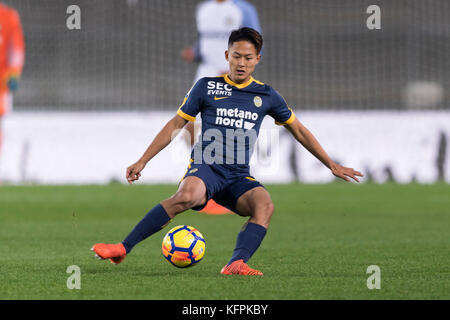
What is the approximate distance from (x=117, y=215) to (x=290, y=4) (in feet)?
28.8

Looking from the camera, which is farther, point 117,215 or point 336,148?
point 336,148

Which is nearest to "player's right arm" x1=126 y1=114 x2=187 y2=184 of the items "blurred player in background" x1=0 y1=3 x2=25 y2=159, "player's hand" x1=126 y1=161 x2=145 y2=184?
"player's hand" x1=126 y1=161 x2=145 y2=184

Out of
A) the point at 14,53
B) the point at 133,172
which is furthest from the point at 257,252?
the point at 14,53

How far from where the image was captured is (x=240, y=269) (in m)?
4.95

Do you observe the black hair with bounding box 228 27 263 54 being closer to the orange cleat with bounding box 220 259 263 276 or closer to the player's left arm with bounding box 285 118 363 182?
the player's left arm with bounding box 285 118 363 182

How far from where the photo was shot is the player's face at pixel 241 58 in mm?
5285

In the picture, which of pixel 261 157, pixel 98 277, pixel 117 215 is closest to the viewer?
pixel 98 277

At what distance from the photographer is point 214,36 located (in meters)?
10.6

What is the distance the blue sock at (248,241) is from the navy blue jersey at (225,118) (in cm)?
42

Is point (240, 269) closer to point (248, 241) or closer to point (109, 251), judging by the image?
point (248, 241)

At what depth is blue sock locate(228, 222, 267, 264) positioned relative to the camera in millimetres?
5082

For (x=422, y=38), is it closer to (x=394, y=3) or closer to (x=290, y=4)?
(x=394, y=3)

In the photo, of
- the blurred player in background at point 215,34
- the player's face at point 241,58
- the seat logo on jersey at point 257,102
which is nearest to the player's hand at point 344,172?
the seat logo on jersey at point 257,102
